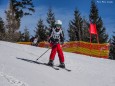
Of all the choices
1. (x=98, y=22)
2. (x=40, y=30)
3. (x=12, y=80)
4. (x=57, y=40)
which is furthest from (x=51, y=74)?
(x=40, y=30)

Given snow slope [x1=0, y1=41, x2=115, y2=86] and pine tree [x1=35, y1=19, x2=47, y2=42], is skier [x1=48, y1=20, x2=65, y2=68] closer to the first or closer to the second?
snow slope [x1=0, y1=41, x2=115, y2=86]

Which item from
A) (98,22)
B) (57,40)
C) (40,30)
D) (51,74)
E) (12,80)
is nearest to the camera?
(12,80)

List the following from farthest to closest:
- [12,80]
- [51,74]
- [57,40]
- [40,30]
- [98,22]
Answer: [40,30]
[98,22]
[57,40]
[51,74]
[12,80]

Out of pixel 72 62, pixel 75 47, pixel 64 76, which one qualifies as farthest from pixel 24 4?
pixel 64 76

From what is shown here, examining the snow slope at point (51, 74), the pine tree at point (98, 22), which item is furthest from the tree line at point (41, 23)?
the snow slope at point (51, 74)

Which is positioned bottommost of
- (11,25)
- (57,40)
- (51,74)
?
(51,74)

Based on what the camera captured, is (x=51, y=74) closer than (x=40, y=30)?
Yes

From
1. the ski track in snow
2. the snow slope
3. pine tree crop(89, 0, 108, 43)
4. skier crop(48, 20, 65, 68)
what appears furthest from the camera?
pine tree crop(89, 0, 108, 43)

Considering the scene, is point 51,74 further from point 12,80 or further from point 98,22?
point 98,22

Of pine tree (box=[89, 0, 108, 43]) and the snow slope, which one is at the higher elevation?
pine tree (box=[89, 0, 108, 43])

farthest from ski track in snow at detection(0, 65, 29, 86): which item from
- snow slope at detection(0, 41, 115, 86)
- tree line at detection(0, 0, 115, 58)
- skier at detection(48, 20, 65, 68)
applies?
tree line at detection(0, 0, 115, 58)

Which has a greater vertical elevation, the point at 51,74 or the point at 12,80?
the point at 12,80

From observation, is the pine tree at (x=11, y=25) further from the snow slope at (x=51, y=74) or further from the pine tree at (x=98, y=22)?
the snow slope at (x=51, y=74)

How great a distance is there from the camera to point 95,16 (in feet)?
197
